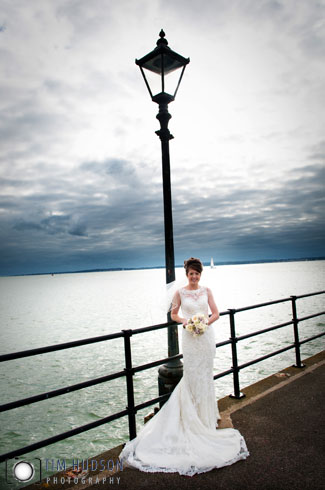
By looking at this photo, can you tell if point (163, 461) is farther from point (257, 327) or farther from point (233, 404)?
point (257, 327)

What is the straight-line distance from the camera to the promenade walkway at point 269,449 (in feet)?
9.89

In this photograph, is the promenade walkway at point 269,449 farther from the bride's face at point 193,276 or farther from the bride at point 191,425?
the bride's face at point 193,276

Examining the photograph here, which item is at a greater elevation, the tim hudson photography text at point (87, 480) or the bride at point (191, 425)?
the bride at point (191, 425)

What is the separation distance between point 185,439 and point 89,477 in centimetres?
110

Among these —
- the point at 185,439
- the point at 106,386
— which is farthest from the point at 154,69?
the point at 106,386

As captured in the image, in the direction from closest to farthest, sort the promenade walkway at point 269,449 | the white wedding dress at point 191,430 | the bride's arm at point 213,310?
the promenade walkway at point 269,449, the white wedding dress at point 191,430, the bride's arm at point 213,310

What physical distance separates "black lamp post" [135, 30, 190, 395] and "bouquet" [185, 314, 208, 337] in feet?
2.78

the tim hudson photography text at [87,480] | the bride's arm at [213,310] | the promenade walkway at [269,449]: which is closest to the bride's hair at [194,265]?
the bride's arm at [213,310]

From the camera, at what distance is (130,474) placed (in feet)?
10.7

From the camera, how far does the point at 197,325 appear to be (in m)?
3.77

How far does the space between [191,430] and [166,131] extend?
14.0 feet

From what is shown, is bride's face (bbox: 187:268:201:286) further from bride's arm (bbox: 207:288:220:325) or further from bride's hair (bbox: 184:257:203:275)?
bride's arm (bbox: 207:288:220:325)

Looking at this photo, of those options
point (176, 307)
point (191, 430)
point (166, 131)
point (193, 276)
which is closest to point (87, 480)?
point (191, 430)

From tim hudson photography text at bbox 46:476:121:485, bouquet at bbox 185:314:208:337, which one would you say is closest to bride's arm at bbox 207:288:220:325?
bouquet at bbox 185:314:208:337
